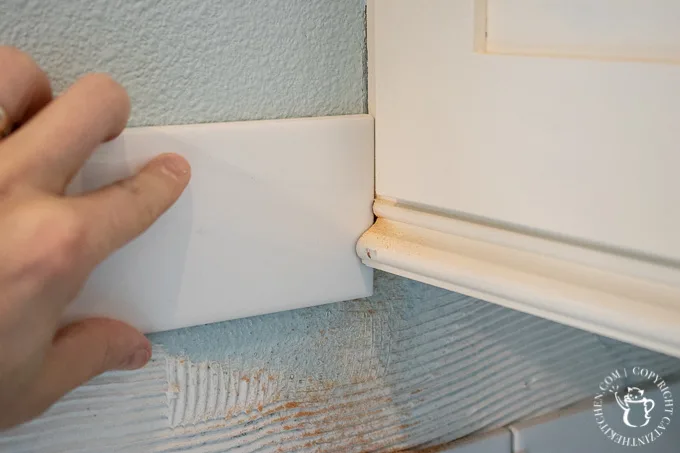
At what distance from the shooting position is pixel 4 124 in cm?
28

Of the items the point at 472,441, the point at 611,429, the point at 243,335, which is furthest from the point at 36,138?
the point at 611,429

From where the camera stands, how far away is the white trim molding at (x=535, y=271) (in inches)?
10.7

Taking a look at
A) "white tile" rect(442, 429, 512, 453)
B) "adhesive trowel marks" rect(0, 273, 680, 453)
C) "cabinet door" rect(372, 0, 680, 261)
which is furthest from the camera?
"white tile" rect(442, 429, 512, 453)

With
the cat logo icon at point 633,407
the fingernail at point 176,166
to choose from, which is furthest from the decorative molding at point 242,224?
the cat logo icon at point 633,407

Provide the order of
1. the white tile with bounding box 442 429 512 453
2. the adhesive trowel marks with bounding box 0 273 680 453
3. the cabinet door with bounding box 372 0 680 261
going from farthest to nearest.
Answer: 1. the white tile with bounding box 442 429 512 453
2. the adhesive trowel marks with bounding box 0 273 680 453
3. the cabinet door with bounding box 372 0 680 261

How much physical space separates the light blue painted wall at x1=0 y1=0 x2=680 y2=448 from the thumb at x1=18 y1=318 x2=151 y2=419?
4 cm

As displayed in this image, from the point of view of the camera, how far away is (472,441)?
19.5 inches

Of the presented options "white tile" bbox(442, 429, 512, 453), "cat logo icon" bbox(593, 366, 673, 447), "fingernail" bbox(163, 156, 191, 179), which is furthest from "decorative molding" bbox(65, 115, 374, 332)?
"cat logo icon" bbox(593, 366, 673, 447)

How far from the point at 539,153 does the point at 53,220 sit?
229 mm

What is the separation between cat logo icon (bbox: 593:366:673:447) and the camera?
0.55m

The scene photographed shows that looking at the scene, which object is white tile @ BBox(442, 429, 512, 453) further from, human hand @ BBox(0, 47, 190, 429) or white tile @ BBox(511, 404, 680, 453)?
human hand @ BBox(0, 47, 190, 429)

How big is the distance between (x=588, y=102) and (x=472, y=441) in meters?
0.33

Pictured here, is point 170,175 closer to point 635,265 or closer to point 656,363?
point 635,265

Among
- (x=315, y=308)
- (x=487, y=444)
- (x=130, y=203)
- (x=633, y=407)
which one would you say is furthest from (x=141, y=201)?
(x=633, y=407)
